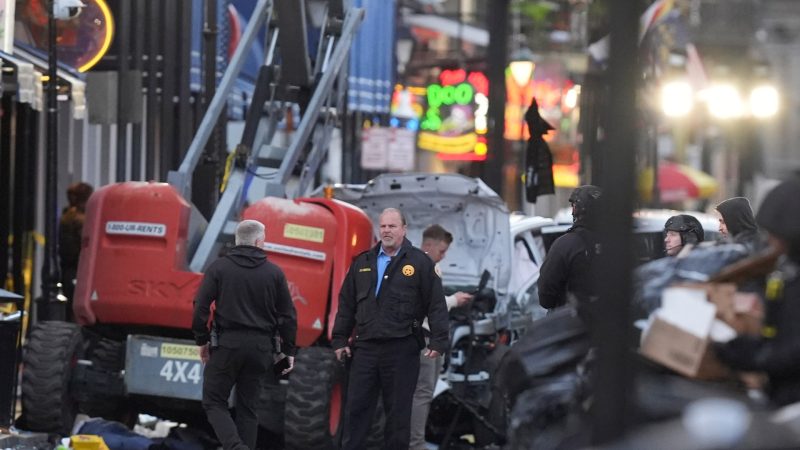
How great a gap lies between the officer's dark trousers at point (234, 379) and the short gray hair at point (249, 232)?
62 centimetres

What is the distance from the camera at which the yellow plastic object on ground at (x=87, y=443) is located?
40.7ft

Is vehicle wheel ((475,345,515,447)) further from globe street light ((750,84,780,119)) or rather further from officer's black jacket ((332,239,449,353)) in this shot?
globe street light ((750,84,780,119))

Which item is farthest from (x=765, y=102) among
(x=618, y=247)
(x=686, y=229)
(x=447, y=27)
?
(x=618, y=247)

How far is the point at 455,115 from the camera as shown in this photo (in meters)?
44.9

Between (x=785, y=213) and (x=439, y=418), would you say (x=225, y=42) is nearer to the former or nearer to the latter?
(x=439, y=418)

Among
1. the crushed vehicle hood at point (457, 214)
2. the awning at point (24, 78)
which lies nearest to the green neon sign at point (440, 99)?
the crushed vehicle hood at point (457, 214)

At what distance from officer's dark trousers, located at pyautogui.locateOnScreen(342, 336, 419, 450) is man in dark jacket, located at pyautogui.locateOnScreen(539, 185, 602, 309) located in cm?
98

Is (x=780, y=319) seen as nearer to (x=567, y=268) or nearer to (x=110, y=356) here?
(x=567, y=268)

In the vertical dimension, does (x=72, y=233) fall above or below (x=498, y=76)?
below

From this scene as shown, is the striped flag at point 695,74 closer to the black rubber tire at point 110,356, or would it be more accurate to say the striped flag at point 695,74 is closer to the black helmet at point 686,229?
the black helmet at point 686,229

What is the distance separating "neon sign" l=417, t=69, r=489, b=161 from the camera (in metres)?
44.1

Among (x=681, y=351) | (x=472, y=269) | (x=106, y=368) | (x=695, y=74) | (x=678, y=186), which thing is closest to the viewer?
(x=681, y=351)

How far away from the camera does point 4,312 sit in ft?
42.5

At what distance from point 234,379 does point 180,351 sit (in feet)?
4.47
